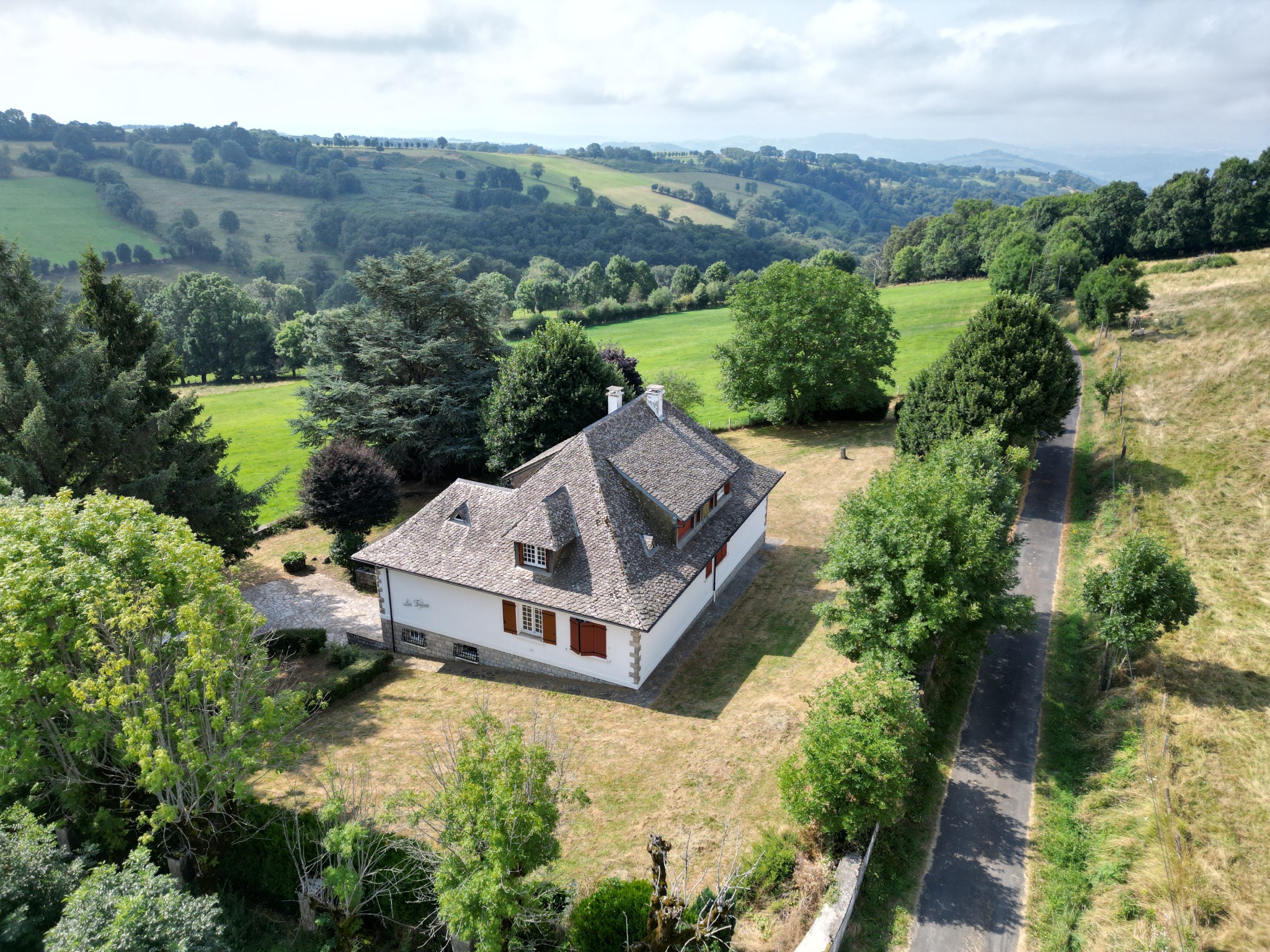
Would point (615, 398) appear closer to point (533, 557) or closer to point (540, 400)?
point (540, 400)

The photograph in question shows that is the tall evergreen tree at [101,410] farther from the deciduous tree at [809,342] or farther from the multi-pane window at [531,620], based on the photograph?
the deciduous tree at [809,342]

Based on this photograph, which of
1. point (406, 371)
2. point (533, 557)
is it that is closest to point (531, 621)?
point (533, 557)

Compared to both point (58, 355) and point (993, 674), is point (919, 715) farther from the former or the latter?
point (58, 355)

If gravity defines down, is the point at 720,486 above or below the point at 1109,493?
above

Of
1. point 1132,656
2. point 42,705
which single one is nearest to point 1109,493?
point 1132,656

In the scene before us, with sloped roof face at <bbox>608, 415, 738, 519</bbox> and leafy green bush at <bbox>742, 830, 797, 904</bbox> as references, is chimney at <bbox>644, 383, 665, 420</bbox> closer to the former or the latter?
sloped roof face at <bbox>608, 415, 738, 519</bbox>

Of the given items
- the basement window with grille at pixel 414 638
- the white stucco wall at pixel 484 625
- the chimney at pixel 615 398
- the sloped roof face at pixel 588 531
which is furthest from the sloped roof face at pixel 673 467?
the basement window with grille at pixel 414 638
